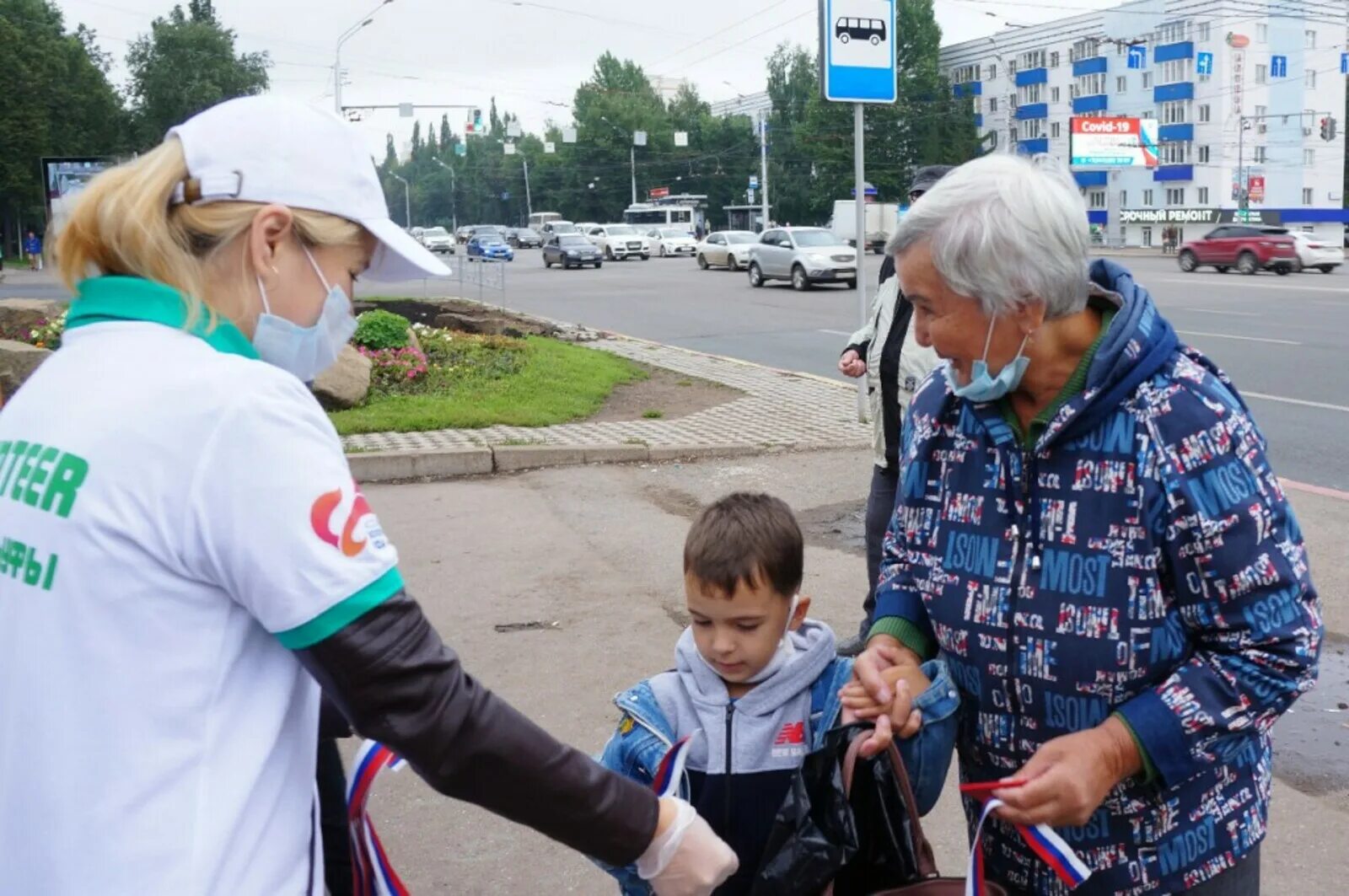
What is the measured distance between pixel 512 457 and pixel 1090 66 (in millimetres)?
80635

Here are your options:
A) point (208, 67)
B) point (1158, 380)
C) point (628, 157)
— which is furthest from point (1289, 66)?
point (1158, 380)

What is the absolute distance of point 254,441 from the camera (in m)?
1.43

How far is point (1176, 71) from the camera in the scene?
250ft

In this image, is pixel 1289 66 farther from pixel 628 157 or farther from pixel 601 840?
pixel 601 840

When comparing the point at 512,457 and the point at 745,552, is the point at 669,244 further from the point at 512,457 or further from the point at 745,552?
the point at 745,552

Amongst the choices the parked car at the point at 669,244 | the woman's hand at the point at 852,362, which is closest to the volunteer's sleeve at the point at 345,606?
the woman's hand at the point at 852,362

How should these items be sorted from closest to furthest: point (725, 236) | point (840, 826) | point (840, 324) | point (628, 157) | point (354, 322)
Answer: point (354, 322) → point (840, 826) → point (840, 324) → point (725, 236) → point (628, 157)

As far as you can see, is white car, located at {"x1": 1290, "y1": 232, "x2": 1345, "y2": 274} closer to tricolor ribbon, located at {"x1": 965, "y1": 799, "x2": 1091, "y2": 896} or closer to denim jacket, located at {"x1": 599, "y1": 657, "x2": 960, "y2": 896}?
denim jacket, located at {"x1": 599, "y1": 657, "x2": 960, "y2": 896}

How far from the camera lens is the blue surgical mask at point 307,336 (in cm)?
166

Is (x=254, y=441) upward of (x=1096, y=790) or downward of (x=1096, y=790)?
upward

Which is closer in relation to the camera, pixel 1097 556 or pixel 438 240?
pixel 1097 556

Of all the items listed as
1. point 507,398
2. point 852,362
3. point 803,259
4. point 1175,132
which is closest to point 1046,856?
point 852,362

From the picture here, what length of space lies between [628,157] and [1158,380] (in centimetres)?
10394

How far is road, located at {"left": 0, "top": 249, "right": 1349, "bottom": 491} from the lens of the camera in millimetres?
11078
